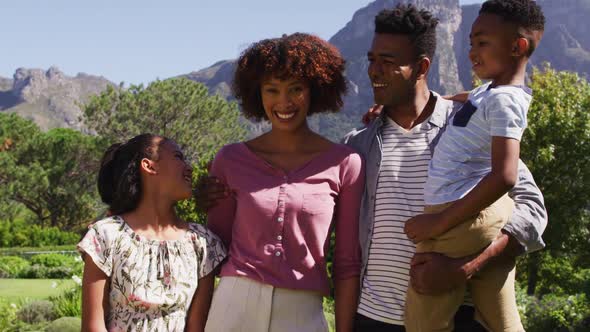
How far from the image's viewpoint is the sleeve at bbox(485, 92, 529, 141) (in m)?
2.40

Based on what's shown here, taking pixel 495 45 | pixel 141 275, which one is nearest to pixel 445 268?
pixel 495 45

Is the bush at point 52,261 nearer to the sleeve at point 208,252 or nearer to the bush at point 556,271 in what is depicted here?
the bush at point 556,271

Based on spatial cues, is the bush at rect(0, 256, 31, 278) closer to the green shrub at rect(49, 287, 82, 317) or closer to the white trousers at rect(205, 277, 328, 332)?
the green shrub at rect(49, 287, 82, 317)

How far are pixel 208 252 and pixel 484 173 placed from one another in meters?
1.09

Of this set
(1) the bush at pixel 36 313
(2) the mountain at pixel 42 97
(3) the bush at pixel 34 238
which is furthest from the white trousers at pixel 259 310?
(2) the mountain at pixel 42 97

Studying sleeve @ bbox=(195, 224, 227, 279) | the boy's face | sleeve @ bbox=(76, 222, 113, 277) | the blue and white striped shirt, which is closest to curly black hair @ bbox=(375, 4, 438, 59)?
the boy's face

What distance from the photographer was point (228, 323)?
2.66m

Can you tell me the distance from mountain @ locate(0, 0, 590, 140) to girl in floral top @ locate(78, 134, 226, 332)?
371 feet

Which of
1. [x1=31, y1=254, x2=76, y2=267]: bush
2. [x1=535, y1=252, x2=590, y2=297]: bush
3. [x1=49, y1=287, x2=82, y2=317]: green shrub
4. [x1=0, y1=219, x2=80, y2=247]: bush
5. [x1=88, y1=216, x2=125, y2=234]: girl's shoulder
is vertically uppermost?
[x1=88, y1=216, x2=125, y2=234]: girl's shoulder

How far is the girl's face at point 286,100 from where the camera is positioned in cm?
279

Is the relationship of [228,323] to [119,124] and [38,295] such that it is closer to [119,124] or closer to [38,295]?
[38,295]

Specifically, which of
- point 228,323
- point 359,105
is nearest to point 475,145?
point 228,323

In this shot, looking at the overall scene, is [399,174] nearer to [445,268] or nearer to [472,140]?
[472,140]

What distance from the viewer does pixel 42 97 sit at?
185 meters
